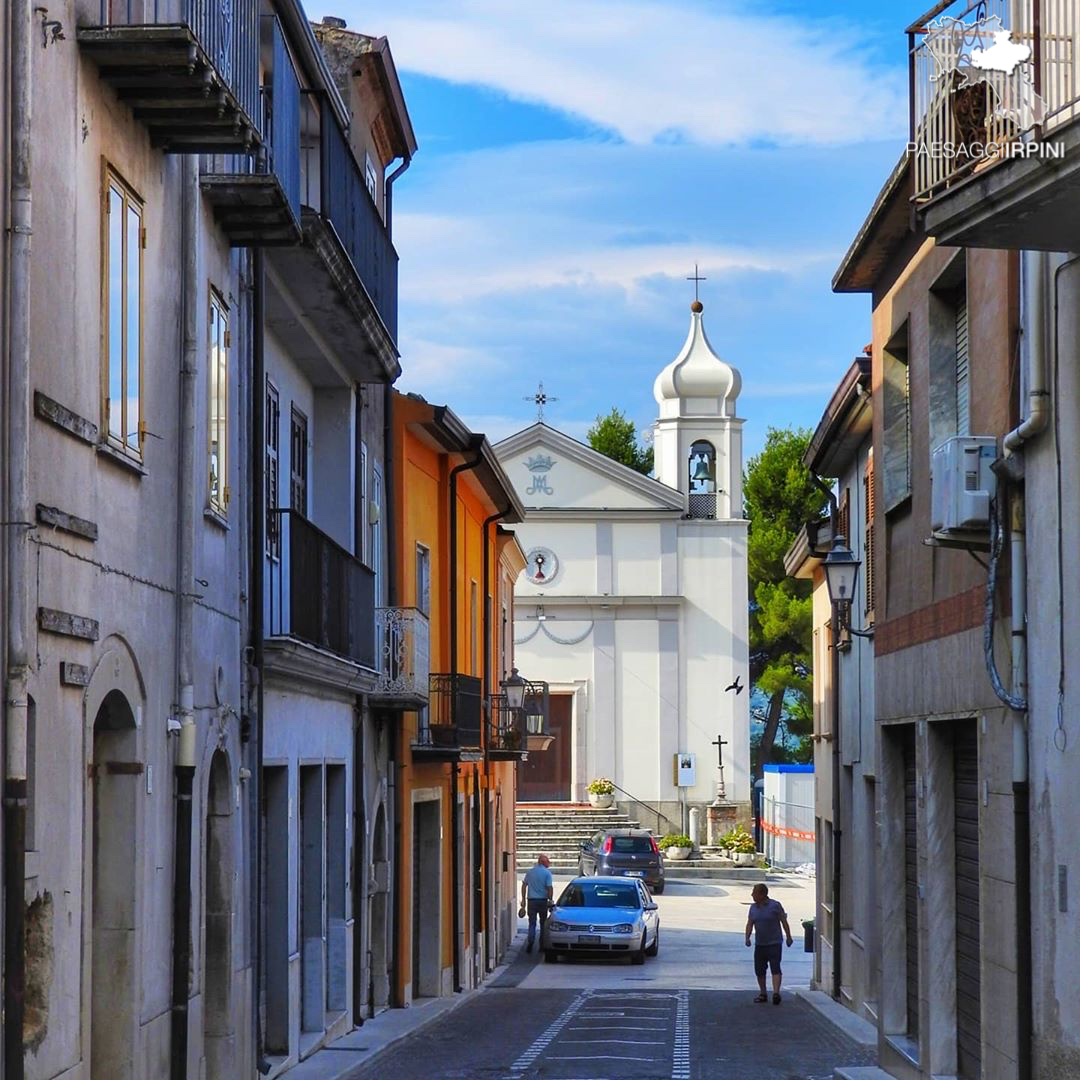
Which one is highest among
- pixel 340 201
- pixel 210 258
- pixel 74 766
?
pixel 340 201

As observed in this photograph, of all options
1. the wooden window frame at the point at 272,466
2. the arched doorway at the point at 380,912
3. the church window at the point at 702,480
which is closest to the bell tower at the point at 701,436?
the church window at the point at 702,480

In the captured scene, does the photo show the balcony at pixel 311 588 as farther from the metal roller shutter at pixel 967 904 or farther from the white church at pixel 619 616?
the white church at pixel 619 616

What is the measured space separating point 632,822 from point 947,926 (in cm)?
4385

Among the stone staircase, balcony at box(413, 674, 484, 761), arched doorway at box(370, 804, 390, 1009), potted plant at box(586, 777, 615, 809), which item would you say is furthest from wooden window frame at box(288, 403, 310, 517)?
potted plant at box(586, 777, 615, 809)

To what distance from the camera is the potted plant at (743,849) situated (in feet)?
180

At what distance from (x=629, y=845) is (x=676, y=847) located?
295 inches

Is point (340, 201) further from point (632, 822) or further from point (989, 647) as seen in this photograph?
point (632, 822)

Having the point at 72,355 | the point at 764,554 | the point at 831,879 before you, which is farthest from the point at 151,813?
the point at 764,554

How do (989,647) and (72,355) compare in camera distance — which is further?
(989,647)

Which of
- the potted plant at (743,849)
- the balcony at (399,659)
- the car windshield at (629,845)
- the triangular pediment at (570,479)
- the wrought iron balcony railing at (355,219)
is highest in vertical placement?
the triangular pediment at (570,479)

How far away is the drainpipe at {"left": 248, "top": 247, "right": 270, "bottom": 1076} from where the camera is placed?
14.7 m

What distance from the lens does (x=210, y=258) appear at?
518 inches

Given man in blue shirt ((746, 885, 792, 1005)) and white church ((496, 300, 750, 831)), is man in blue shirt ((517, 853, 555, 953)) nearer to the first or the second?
man in blue shirt ((746, 885, 792, 1005))

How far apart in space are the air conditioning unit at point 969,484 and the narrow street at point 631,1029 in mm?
7564
